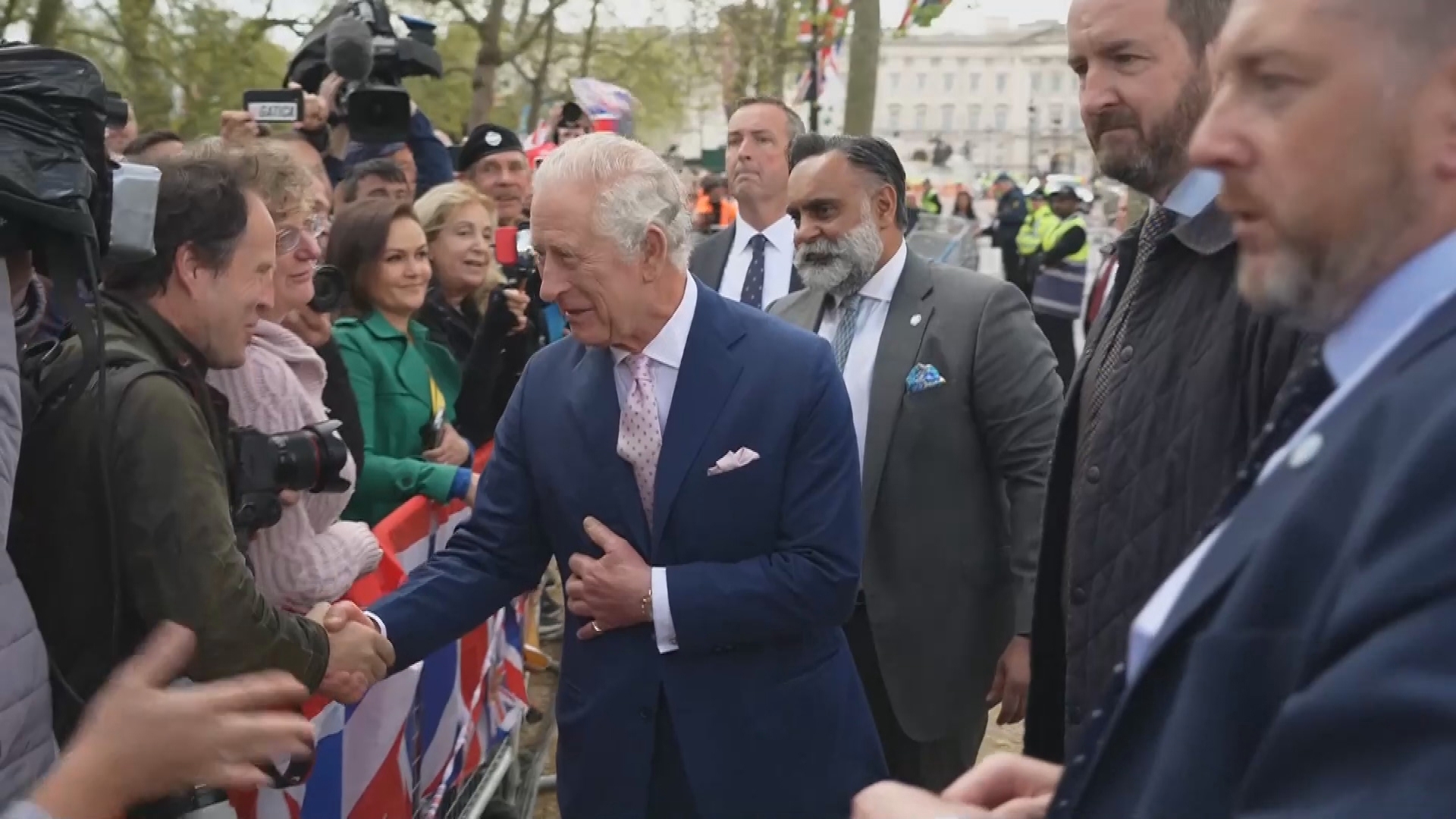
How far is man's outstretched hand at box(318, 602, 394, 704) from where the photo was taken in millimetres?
2652

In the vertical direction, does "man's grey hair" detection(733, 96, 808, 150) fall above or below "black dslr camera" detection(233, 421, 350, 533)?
above

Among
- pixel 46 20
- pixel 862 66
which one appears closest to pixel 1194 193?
pixel 862 66

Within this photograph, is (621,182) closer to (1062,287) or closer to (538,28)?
(1062,287)

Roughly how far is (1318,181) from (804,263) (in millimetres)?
2865

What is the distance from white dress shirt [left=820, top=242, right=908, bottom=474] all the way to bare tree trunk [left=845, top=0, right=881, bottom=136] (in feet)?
35.6

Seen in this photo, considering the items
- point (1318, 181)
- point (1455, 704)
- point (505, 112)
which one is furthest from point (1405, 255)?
point (505, 112)

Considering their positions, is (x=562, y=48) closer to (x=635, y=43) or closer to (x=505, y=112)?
(x=635, y=43)

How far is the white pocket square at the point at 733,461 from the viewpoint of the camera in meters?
2.65

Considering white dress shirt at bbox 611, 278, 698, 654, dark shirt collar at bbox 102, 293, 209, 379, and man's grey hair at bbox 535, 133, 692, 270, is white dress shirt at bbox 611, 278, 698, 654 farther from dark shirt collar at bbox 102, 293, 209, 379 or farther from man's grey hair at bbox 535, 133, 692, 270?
dark shirt collar at bbox 102, 293, 209, 379

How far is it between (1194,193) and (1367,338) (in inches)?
46.8

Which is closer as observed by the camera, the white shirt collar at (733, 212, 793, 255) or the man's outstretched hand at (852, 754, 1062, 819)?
the man's outstretched hand at (852, 754, 1062, 819)

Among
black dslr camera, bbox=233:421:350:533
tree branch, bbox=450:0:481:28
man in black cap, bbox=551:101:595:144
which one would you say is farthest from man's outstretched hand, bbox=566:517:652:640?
tree branch, bbox=450:0:481:28

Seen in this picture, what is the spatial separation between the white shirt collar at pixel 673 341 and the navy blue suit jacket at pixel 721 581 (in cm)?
2

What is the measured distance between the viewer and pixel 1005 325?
3.72m
